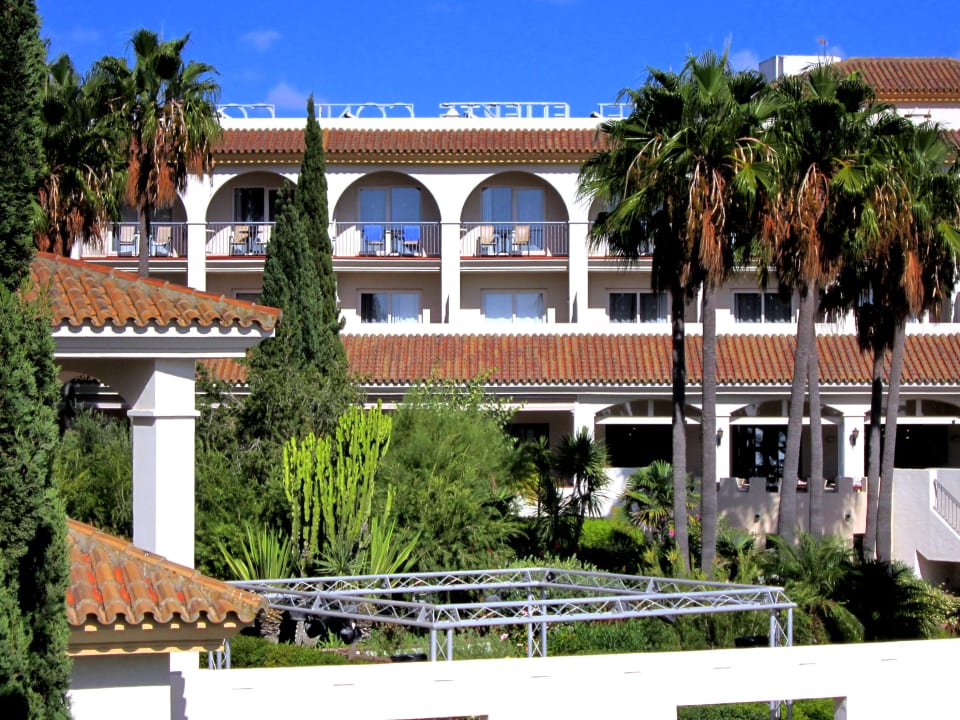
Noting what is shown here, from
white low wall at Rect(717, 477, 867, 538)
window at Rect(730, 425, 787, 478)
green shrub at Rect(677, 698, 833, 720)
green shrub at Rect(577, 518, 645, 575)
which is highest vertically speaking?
window at Rect(730, 425, 787, 478)

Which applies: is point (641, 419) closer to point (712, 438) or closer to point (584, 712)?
point (712, 438)

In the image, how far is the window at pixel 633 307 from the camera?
40531mm

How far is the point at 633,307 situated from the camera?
40.6 metres

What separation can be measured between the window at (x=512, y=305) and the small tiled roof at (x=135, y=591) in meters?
30.6

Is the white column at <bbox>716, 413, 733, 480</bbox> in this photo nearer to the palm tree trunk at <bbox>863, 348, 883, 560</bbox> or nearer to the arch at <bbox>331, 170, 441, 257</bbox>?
the palm tree trunk at <bbox>863, 348, 883, 560</bbox>

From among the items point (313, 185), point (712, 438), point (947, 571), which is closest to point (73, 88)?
point (313, 185)

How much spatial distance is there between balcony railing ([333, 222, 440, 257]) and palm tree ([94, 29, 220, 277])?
9910 mm

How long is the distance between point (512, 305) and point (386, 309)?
12.2 feet

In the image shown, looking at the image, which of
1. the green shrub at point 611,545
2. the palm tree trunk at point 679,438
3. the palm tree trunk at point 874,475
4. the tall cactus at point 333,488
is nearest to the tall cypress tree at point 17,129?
the tall cactus at point 333,488

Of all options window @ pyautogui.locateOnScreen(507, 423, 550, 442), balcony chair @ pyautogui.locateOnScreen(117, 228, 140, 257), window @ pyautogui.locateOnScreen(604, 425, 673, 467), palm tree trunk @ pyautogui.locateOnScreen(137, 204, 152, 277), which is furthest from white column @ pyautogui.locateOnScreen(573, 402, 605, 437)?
balcony chair @ pyautogui.locateOnScreen(117, 228, 140, 257)

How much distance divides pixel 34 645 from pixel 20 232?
251 cm

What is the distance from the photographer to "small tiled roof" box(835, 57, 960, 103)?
4112 centimetres

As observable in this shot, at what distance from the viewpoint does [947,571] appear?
32.3m

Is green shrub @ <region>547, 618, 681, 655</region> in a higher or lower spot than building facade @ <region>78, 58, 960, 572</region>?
lower
